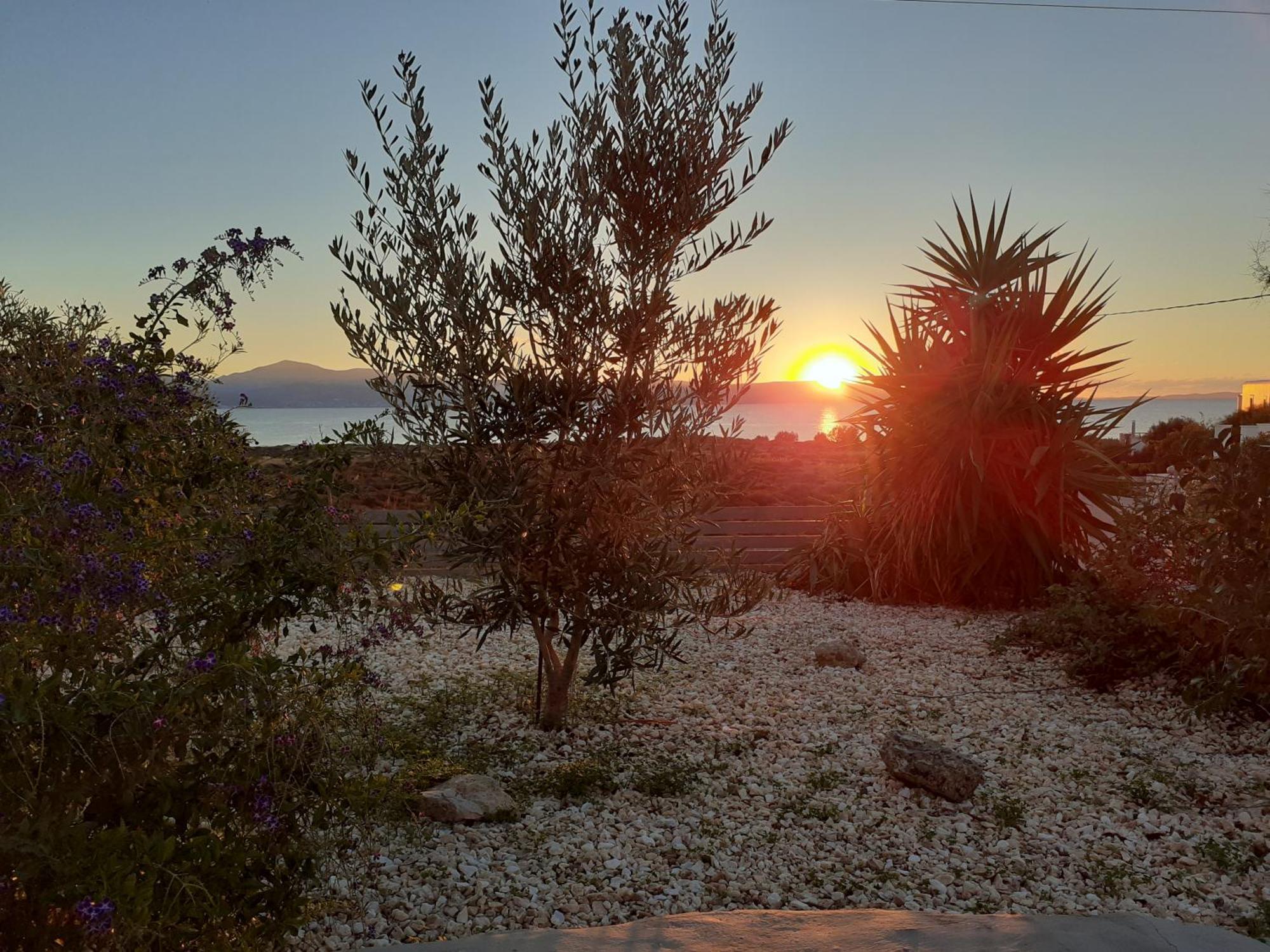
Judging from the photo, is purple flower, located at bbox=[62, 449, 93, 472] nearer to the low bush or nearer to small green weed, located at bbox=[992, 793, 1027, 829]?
small green weed, located at bbox=[992, 793, 1027, 829]

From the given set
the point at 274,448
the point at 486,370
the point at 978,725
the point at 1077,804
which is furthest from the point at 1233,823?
the point at 274,448

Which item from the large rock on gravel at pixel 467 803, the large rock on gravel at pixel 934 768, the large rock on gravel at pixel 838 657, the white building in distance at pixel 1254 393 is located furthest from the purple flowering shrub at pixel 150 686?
the white building in distance at pixel 1254 393

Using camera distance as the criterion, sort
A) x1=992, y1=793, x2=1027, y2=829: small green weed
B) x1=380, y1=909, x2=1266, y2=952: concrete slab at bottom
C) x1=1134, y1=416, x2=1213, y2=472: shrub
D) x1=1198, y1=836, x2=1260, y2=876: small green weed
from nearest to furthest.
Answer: x1=380, y1=909, x2=1266, y2=952: concrete slab at bottom
x1=1198, y1=836, x2=1260, y2=876: small green weed
x1=992, y1=793, x2=1027, y2=829: small green weed
x1=1134, y1=416, x2=1213, y2=472: shrub

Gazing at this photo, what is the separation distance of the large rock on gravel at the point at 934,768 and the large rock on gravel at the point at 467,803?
206 cm

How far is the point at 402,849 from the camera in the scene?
411 cm

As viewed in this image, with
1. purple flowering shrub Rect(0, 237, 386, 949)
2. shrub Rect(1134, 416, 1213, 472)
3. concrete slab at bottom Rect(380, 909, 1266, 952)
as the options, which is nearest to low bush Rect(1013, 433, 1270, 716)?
shrub Rect(1134, 416, 1213, 472)

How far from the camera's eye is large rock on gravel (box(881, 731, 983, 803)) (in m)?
4.77

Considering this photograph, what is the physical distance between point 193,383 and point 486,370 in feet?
4.95

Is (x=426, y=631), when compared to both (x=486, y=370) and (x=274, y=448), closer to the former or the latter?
(x=486, y=370)

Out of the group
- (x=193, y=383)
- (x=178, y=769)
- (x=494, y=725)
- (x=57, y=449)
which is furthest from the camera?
(x=494, y=725)

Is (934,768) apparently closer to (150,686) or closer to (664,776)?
(664,776)

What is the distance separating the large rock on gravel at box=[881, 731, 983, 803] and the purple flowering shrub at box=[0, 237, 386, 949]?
2997mm

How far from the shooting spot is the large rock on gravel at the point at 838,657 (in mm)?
7383

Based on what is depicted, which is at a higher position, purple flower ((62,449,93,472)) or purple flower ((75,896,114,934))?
purple flower ((62,449,93,472))
